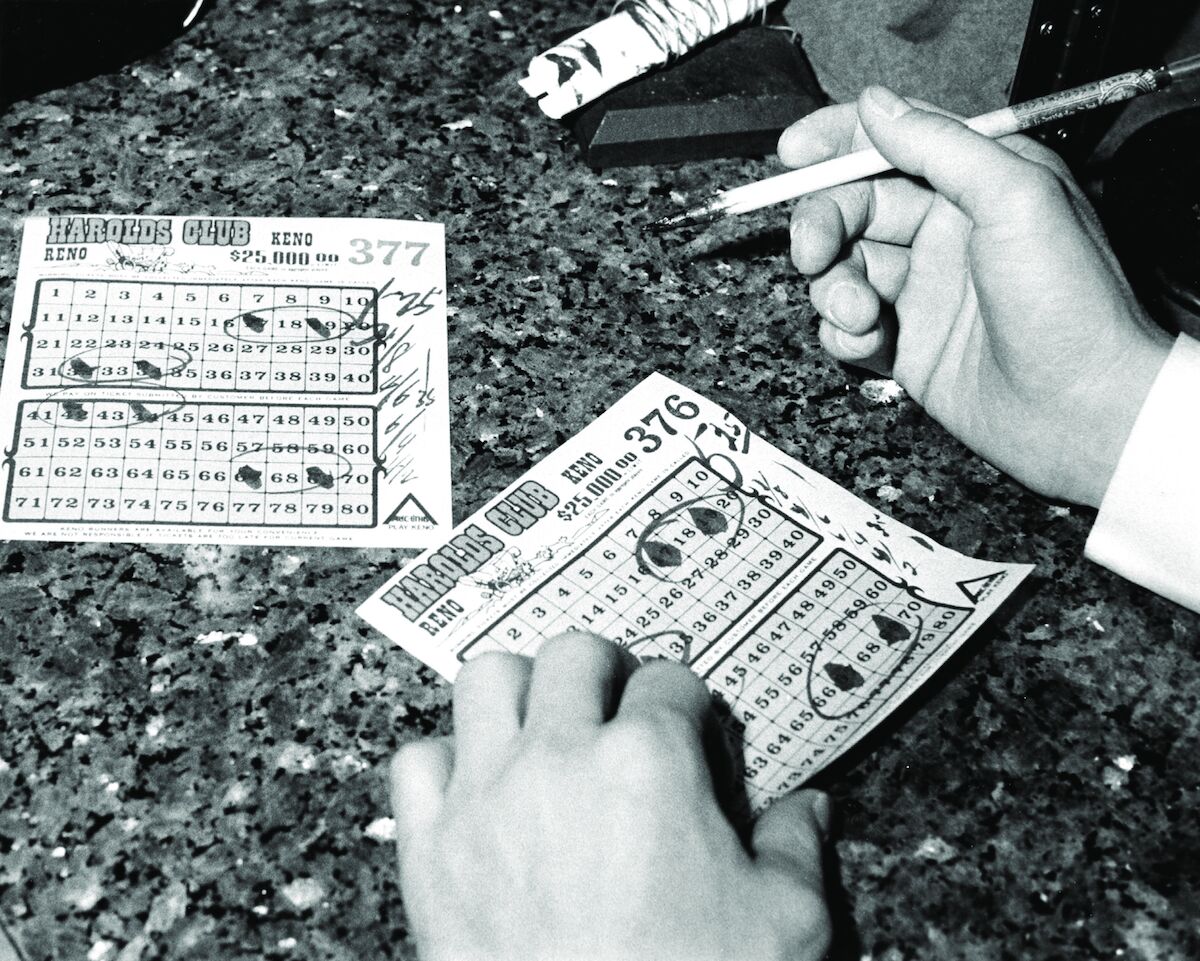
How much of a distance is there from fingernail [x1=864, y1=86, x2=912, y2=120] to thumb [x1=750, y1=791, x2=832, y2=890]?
1.26 ft

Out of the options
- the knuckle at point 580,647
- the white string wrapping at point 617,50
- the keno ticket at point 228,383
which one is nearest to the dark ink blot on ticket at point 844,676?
the knuckle at point 580,647

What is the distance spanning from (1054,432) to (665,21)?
0.38 metres

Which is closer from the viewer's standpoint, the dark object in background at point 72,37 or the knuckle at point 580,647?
the knuckle at point 580,647

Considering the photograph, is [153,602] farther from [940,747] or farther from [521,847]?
[940,747]

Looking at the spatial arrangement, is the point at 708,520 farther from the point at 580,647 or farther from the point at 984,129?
the point at 984,129

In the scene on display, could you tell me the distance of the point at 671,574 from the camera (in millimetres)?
656

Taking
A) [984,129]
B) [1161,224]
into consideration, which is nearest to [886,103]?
[984,129]

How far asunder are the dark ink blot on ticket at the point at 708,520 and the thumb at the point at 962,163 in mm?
217

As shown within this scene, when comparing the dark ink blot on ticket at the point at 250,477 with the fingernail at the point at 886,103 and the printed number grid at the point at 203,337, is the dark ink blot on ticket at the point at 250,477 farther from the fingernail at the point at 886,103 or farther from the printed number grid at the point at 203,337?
the fingernail at the point at 886,103

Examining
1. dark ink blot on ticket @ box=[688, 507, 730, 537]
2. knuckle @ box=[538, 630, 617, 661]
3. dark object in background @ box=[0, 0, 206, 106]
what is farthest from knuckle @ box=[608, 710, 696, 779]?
dark object in background @ box=[0, 0, 206, 106]

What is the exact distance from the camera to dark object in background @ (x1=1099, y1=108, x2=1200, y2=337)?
79 centimetres

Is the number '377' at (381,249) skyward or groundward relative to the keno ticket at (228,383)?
skyward

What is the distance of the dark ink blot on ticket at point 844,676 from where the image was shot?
2.03 ft

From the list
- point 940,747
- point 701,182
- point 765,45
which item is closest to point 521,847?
point 940,747
